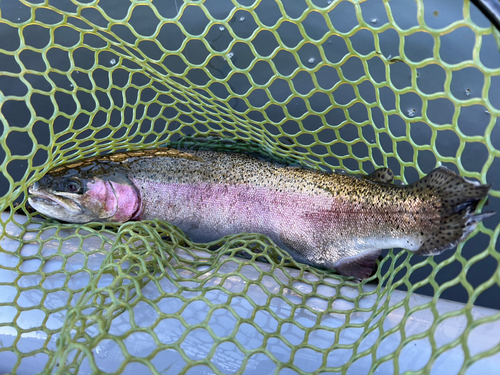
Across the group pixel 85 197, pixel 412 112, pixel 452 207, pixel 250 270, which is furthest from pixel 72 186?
pixel 412 112

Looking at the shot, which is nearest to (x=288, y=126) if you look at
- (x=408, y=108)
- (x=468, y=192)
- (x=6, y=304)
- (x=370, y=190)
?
(x=408, y=108)

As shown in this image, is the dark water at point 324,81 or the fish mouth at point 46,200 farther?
the dark water at point 324,81

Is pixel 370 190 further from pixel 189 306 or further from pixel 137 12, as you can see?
pixel 137 12

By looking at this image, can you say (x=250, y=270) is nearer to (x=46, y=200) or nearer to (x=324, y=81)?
(x=46, y=200)

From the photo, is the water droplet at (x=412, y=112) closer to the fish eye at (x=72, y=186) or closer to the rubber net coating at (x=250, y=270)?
Result: the rubber net coating at (x=250, y=270)

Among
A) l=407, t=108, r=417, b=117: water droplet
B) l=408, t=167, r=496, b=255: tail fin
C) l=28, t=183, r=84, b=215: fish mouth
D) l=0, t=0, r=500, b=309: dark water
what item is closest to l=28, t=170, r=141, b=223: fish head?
l=28, t=183, r=84, b=215: fish mouth

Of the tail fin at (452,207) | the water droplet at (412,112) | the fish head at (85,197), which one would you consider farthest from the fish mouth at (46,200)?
the water droplet at (412,112)
